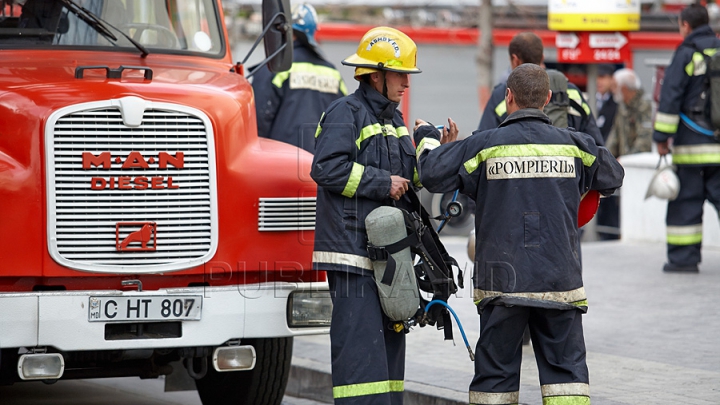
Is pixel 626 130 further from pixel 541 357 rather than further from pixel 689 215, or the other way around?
pixel 541 357

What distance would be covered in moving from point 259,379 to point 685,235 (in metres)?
5.17

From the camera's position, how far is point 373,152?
17.1 feet

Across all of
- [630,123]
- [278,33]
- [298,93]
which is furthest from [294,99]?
[630,123]

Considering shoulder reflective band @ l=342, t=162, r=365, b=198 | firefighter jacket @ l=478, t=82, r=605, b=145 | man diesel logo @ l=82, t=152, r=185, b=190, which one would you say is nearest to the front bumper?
man diesel logo @ l=82, t=152, r=185, b=190

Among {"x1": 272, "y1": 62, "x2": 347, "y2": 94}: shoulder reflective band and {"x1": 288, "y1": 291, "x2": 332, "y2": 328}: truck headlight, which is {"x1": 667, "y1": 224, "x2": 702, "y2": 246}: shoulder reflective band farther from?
{"x1": 288, "y1": 291, "x2": 332, "y2": 328}: truck headlight

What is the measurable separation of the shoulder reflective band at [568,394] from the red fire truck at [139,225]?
4.10ft

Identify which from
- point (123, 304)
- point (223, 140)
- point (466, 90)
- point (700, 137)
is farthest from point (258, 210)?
point (466, 90)

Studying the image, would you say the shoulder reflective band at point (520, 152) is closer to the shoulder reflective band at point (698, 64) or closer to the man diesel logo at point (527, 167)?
the man diesel logo at point (527, 167)

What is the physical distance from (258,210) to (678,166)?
567 centimetres

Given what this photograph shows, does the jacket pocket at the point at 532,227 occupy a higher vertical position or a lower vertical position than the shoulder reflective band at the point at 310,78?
lower

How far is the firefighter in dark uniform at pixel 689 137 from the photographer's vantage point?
980 centimetres

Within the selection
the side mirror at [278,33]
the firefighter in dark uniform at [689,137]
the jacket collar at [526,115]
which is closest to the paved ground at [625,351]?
the firefighter in dark uniform at [689,137]

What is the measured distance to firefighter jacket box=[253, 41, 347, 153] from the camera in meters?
7.71

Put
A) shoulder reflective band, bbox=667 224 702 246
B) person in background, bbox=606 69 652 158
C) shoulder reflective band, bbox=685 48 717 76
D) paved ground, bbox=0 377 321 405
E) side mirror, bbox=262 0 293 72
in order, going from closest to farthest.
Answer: side mirror, bbox=262 0 293 72
paved ground, bbox=0 377 321 405
shoulder reflective band, bbox=685 48 717 76
shoulder reflective band, bbox=667 224 702 246
person in background, bbox=606 69 652 158
